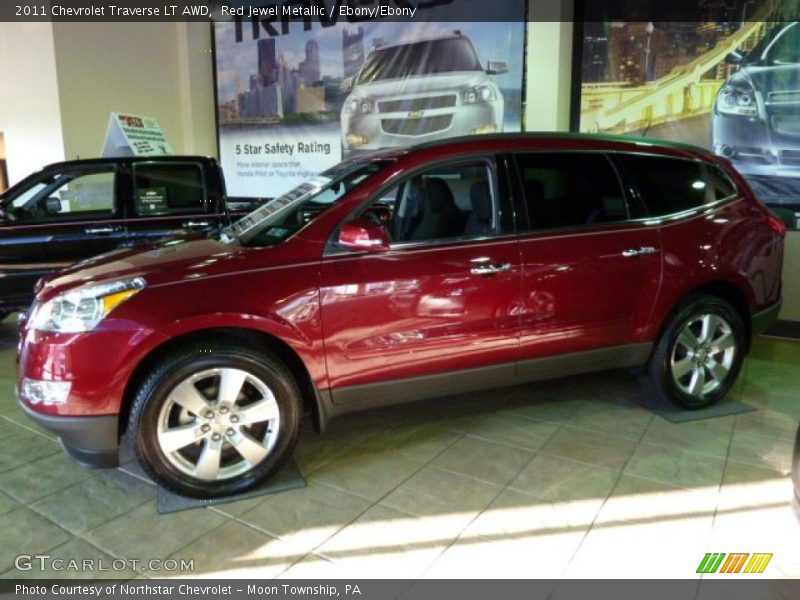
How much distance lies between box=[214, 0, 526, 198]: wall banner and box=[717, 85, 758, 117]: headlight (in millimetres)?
1892

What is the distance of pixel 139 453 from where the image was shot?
281cm

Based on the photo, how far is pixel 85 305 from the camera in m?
2.76

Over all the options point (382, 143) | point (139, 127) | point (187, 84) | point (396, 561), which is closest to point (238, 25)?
point (187, 84)

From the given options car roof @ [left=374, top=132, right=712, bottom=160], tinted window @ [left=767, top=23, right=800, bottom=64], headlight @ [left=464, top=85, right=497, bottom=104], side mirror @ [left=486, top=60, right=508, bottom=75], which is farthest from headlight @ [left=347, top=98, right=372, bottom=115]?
car roof @ [left=374, top=132, right=712, bottom=160]

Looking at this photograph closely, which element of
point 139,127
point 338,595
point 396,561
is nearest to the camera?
point 338,595

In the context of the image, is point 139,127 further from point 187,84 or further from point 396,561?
point 396,561

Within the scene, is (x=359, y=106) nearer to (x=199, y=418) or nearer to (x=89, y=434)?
(x=199, y=418)

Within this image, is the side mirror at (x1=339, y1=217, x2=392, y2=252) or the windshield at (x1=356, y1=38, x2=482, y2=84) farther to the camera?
the windshield at (x1=356, y1=38, x2=482, y2=84)

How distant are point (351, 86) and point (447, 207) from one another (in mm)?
5086

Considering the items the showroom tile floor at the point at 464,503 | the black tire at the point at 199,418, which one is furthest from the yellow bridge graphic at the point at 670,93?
the black tire at the point at 199,418

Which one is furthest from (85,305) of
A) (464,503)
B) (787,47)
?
(787,47)

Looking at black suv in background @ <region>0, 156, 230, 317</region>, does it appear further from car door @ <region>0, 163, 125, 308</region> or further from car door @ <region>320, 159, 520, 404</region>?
car door @ <region>320, 159, 520, 404</region>

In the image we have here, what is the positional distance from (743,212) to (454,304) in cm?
205

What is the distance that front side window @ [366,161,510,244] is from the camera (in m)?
3.39
